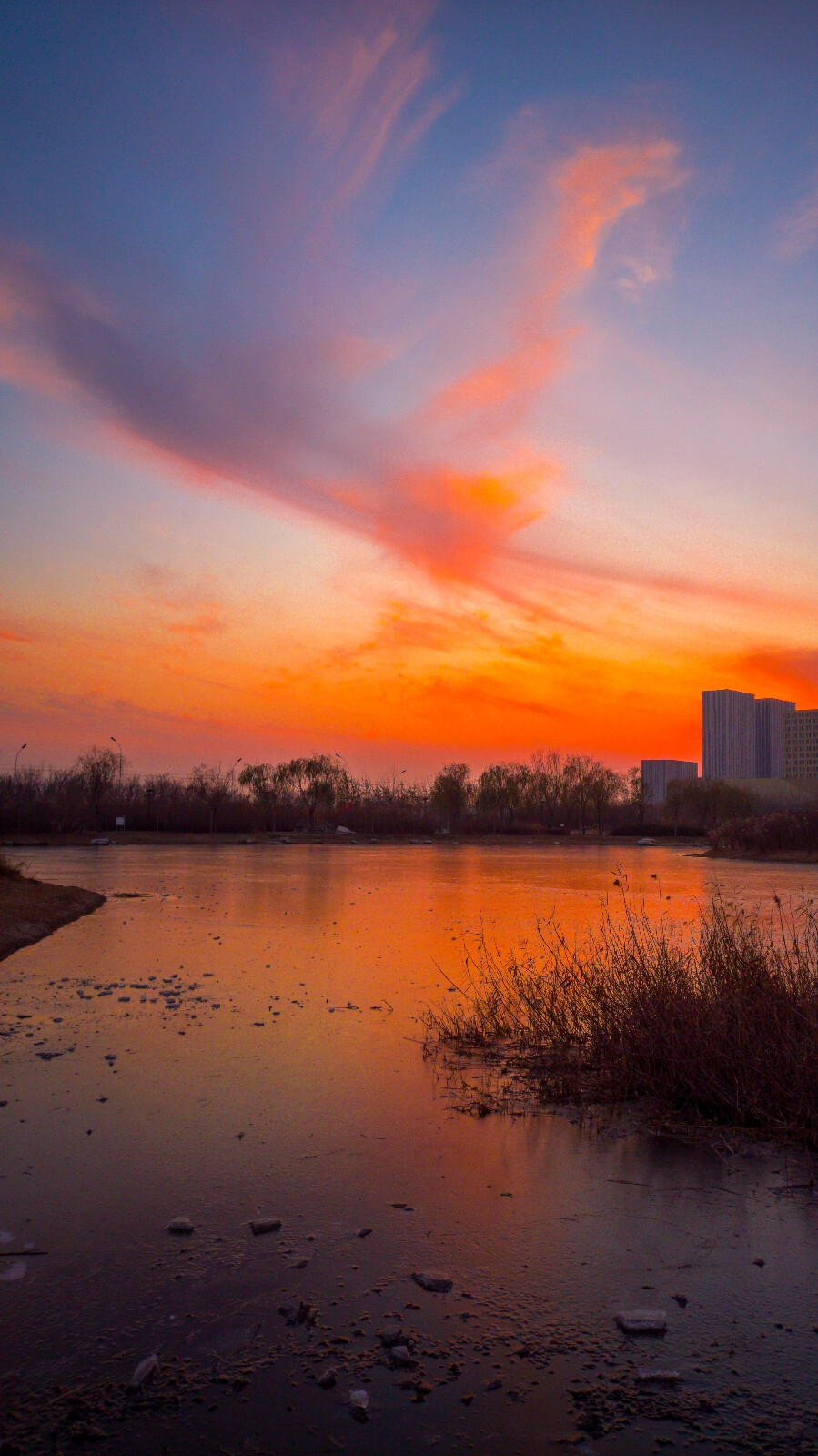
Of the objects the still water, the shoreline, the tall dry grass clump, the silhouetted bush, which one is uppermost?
the silhouetted bush

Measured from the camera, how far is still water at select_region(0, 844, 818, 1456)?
504cm

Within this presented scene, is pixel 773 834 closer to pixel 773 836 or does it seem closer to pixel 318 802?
pixel 773 836

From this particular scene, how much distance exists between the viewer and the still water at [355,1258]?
16.5 feet

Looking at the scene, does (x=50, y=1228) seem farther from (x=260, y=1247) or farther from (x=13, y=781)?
(x=13, y=781)

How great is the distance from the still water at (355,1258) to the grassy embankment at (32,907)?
9651 mm

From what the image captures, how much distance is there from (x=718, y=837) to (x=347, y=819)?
251ft

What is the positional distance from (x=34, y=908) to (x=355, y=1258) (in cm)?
2298

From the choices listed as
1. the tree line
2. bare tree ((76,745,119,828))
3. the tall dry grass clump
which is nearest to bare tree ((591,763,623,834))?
the tree line

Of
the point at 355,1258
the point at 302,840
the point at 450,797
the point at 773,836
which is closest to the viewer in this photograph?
the point at 355,1258

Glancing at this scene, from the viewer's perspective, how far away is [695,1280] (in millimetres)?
6512

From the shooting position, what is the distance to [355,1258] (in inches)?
267

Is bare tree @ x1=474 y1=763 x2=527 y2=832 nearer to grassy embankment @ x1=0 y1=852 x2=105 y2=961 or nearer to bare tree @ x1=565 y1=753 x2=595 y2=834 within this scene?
bare tree @ x1=565 y1=753 x2=595 y2=834

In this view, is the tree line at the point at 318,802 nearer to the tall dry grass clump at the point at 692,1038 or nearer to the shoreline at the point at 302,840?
the shoreline at the point at 302,840

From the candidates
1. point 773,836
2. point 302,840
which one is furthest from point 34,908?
point 302,840
